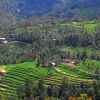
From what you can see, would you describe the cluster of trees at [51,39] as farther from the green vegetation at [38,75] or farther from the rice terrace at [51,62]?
the green vegetation at [38,75]

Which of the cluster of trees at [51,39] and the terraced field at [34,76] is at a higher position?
the cluster of trees at [51,39]

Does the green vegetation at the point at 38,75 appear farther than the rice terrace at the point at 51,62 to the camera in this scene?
Yes

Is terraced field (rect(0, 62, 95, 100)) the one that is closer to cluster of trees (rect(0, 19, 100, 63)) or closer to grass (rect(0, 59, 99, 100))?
grass (rect(0, 59, 99, 100))

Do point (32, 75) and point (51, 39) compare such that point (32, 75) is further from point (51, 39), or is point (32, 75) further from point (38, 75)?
point (51, 39)

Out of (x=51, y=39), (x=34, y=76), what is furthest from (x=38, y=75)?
(x=51, y=39)

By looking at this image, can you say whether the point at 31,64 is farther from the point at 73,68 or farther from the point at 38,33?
the point at 38,33

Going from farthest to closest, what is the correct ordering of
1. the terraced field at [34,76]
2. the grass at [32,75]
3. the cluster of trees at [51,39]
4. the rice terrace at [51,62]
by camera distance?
the cluster of trees at [51,39] < the terraced field at [34,76] < the grass at [32,75] < the rice terrace at [51,62]

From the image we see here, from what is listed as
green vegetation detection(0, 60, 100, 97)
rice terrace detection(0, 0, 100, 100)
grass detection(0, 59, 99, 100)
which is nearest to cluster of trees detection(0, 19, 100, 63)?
rice terrace detection(0, 0, 100, 100)

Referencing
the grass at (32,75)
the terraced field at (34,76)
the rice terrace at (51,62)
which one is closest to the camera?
the rice terrace at (51,62)

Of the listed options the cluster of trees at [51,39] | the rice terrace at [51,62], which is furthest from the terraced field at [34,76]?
the cluster of trees at [51,39]

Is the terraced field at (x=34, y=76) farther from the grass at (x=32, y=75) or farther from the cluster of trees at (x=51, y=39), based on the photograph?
the cluster of trees at (x=51, y=39)
